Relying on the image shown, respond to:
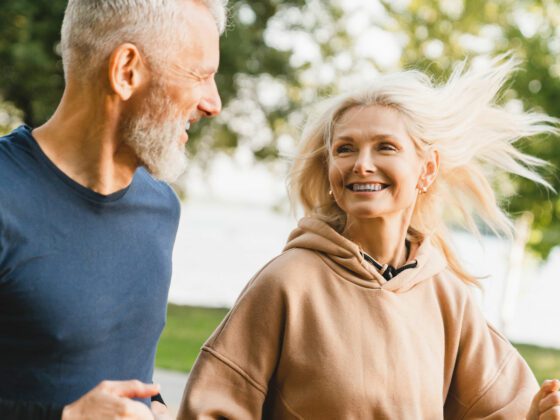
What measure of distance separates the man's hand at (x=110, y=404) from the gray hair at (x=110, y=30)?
3.00 ft

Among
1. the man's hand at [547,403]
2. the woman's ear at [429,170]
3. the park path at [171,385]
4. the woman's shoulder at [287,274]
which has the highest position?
the woman's ear at [429,170]

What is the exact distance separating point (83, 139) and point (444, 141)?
1.45m

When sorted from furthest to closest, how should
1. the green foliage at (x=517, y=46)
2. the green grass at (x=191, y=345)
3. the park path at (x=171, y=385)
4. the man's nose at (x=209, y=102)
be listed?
the green foliage at (x=517, y=46) < the green grass at (x=191, y=345) < the park path at (x=171, y=385) < the man's nose at (x=209, y=102)

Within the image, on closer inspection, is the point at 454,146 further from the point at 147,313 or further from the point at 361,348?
the point at 147,313

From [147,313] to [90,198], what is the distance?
42 centimetres

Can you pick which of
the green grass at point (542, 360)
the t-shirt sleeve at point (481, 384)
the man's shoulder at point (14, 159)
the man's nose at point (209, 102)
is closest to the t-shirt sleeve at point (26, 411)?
→ the man's shoulder at point (14, 159)

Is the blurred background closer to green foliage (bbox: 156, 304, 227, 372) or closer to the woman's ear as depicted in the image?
green foliage (bbox: 156, 304, 227, 372)

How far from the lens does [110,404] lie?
2098mm

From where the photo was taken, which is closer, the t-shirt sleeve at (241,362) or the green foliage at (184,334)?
the t-shirt sleeve at (241,362)

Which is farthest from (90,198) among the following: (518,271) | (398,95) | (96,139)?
(518,271)

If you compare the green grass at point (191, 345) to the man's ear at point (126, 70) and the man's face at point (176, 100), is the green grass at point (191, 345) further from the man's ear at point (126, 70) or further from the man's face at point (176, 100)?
the man's ear at point (126, 70)

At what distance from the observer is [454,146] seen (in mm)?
3355

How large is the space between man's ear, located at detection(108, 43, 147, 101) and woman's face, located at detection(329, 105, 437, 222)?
853 mm

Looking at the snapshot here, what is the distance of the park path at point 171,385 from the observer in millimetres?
6969
